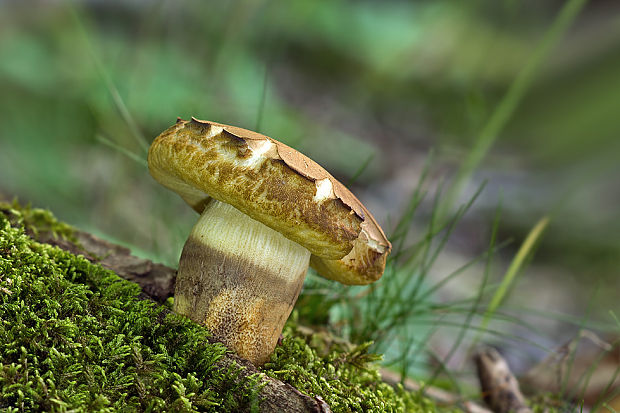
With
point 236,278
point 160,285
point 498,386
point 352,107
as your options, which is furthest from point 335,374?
point 352,107

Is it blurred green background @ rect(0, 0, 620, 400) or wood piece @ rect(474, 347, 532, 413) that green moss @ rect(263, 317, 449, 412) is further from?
blurred green background @ rect(0, 0, 620, 400)

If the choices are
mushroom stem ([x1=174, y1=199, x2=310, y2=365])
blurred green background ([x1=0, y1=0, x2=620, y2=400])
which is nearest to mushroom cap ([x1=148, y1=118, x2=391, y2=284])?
mushroom stem ([x1=174, y1=199, x2=310, y2=365])

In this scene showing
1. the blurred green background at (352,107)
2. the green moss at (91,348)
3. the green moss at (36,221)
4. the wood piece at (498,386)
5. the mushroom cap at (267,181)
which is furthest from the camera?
the blurred green background at (352,107)

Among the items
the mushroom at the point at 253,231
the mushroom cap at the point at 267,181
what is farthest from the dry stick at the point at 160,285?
the mushroom cap at the point at 267,181

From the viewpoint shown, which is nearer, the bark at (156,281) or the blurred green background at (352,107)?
the bark at (156,281)

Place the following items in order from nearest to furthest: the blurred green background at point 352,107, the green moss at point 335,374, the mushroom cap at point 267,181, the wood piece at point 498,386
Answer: the mushroom cap at point 267,181
the green moss at point 335,374
the wood piece at point 498,386
the blurred green background at point 352,107

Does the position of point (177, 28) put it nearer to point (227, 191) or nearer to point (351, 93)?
point (351, 93)

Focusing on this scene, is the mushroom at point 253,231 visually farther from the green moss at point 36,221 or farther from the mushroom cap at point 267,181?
the green moss at point 36,221
